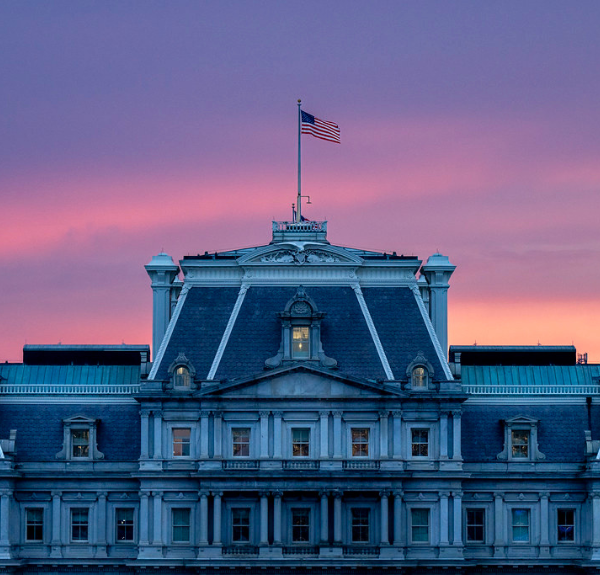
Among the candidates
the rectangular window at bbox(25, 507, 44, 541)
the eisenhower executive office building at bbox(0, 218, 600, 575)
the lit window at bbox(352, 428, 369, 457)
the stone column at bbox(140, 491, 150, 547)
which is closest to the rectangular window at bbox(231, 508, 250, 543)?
the eisenhower executive office building at bbox(0, 218, 600, 575)

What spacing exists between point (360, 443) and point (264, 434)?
6318 mm

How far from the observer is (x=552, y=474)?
146125 mm

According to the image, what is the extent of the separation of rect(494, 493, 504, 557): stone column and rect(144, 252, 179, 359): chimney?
82.8 feet

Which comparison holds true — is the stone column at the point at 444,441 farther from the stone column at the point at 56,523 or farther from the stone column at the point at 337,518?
the stone column at the point at 56,523

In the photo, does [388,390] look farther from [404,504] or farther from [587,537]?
[587,537]

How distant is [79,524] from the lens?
146 m

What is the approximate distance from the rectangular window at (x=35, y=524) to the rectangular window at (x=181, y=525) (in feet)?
29.0

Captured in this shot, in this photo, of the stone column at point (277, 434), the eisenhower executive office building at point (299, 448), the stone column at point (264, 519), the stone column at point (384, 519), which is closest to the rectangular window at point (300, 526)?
the eisenhower executive office building at point (299, 448)

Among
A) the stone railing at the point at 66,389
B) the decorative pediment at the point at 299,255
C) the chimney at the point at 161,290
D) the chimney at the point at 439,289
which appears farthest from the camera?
the chimney at the point at 439,289

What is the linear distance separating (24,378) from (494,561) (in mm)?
33910

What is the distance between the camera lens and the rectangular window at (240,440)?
145 meters

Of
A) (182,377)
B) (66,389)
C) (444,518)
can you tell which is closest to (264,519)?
(182,377)

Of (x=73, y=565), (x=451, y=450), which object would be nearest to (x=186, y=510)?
(x=73, y=565)

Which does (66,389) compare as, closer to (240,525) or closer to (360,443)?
(240,525)
